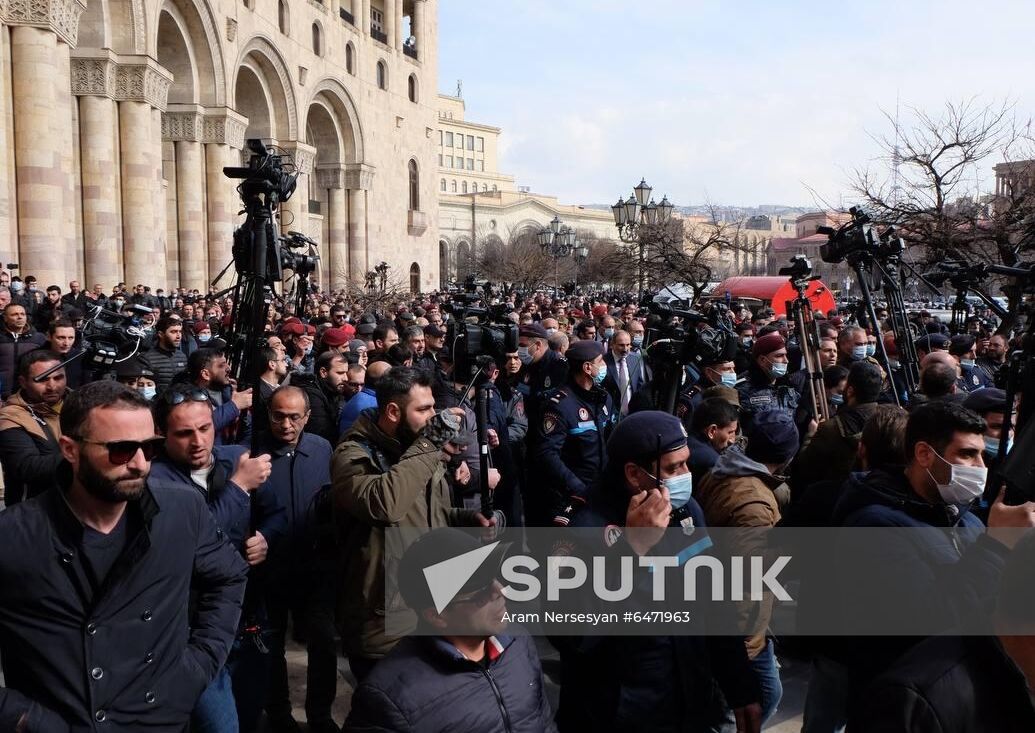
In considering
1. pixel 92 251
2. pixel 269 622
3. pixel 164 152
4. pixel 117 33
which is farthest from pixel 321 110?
pixel 269 622

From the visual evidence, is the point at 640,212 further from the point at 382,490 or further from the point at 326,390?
the point at 382,490

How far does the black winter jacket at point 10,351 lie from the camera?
863 centimetres

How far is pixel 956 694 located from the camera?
163 centimetres

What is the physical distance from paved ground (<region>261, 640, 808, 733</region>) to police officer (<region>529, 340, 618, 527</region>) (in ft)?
3.14

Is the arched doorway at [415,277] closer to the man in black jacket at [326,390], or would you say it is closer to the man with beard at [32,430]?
the man in black jacket at [326,390]

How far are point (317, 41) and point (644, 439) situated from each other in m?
32.1

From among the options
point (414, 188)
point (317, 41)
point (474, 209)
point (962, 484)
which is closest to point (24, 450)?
point (962, 484)

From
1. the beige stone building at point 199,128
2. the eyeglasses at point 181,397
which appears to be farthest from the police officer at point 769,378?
the beige stone building at point 199,128

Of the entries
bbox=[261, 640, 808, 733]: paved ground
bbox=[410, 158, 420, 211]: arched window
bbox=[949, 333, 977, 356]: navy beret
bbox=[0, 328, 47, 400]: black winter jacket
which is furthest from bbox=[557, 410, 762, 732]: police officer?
bbox=[410, 158, 420, 211]: arched window

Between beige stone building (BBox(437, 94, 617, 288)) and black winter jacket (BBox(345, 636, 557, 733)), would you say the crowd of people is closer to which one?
black winter jacket (BBox(345, 636, 557, 733))

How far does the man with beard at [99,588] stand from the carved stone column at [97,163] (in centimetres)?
1729

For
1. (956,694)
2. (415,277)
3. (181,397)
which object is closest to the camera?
(956,694)

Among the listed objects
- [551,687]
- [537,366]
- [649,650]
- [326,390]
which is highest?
[537,366]

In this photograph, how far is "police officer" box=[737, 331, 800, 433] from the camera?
21.6ft
